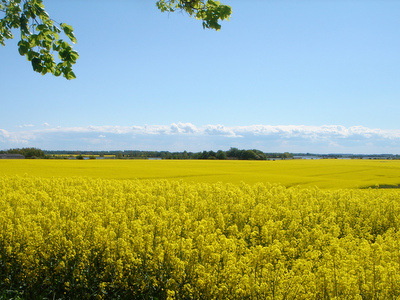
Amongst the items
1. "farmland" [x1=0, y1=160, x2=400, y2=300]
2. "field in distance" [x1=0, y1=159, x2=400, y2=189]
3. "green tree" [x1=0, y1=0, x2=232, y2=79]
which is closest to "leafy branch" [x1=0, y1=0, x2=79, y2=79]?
"green tree" [x1=0, y1=0, x2=232, y2=79]

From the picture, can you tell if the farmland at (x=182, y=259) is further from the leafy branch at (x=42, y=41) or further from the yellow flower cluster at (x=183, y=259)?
the leafy branch at (x=42, y=41)

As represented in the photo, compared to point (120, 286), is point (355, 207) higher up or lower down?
higher up

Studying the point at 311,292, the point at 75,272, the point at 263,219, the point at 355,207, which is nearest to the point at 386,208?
the point at 355,207

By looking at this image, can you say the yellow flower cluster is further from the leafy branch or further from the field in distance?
the field in distance

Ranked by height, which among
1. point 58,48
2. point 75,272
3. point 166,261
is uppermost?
point 58,48

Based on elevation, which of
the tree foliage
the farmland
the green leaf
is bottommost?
the farmland

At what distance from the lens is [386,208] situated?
421 inches

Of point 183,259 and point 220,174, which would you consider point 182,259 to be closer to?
point 183,259

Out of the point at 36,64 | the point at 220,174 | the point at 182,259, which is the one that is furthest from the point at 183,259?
the point at 220,174

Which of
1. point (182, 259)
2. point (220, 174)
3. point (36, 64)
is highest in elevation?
point (36, 64)

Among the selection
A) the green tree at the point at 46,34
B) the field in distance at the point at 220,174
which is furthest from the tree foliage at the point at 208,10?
the field in distance at the point at 220,174

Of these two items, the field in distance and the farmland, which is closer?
the farmland

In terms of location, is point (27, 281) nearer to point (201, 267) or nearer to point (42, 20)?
point (201, 267)

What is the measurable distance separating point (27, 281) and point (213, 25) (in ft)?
19.8
